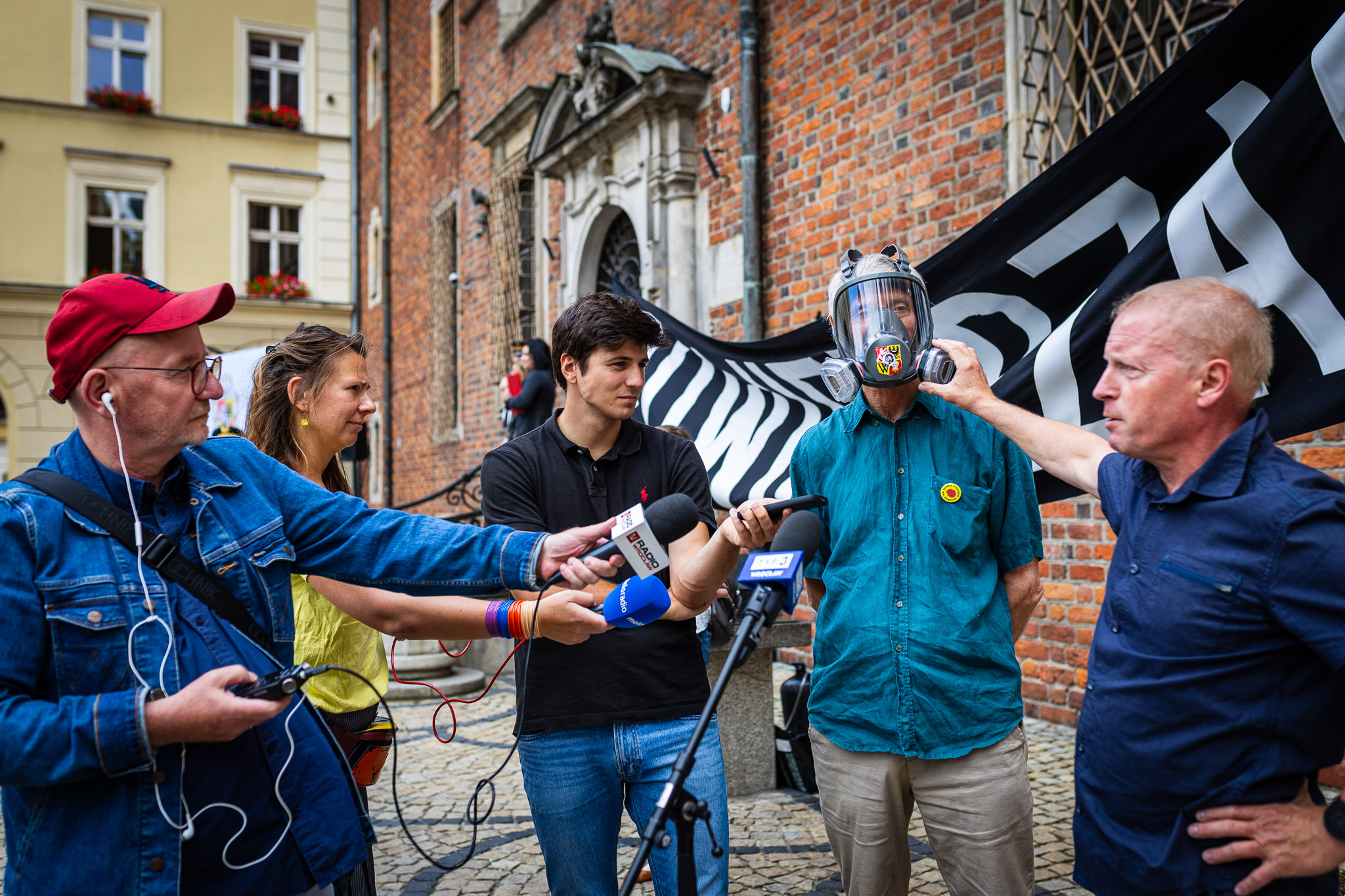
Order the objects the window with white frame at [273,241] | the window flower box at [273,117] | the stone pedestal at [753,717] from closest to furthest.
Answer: the stone pedestal at [753,717] < the window flower box at [273,117] < the window with white frame at [273,241]

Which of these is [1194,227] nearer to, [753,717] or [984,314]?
[984,314]

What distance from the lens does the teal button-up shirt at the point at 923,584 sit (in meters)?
2.32

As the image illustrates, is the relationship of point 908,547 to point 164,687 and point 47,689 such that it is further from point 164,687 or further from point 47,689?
point 47,689

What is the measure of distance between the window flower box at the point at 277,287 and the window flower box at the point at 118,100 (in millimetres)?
3838

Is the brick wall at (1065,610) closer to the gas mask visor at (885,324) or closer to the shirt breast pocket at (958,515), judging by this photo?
the shirt breast pocket at (958,515)

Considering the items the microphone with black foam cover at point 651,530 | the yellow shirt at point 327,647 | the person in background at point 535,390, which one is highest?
the person in background at point 535,390

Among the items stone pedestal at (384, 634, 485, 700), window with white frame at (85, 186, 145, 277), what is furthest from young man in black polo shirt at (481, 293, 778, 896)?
window with white frame at (85, 186, 145, 277)

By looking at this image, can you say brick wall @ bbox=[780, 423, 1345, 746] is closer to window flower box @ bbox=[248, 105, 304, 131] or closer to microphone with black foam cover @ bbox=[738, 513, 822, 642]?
microphone with black foam cover @ bbox=[738, 513, 822, 642]

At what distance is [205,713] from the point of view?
152 centimetres

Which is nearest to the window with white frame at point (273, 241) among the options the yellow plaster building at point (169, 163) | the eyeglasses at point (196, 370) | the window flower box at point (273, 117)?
the yellow plaster building at point (169, 163)

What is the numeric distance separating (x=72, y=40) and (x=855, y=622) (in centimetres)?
2234

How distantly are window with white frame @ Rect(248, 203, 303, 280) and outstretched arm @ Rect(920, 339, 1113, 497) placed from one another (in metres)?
20.9

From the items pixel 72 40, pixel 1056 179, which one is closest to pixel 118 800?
pixel 1056 179

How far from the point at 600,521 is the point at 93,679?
1.23 metres
